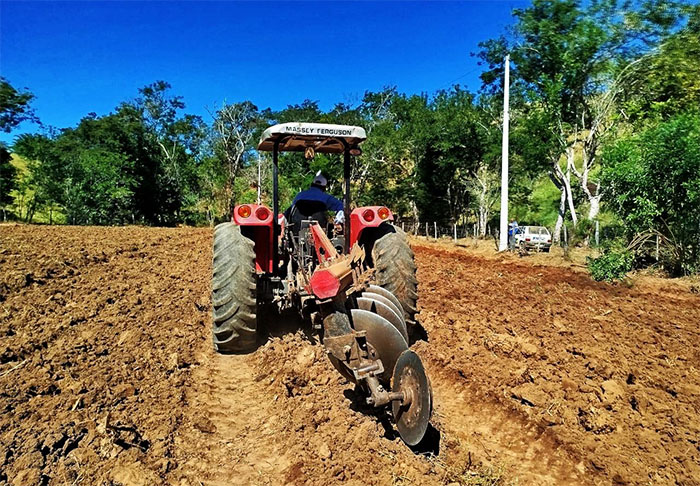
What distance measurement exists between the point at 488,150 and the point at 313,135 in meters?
24.5

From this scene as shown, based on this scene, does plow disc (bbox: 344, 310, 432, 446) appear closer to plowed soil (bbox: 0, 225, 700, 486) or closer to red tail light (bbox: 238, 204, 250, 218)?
plowed soil (bbox: 0, 225, 700, 486)

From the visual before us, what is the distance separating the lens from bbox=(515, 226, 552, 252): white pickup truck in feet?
65.6

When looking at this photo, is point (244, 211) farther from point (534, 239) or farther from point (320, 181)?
point (534, 239)

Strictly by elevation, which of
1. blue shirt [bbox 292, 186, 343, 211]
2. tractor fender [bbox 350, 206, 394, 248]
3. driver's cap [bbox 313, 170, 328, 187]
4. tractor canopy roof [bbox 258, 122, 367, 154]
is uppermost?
tractor canopy roof [bbox 258, 122, 367, 154]

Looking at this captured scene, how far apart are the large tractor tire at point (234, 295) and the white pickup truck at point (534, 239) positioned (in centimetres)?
1656

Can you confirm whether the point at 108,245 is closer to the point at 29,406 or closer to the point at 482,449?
the point at 29,406

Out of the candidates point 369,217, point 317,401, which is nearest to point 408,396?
point 317,401

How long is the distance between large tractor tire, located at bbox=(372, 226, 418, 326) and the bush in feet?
22.8

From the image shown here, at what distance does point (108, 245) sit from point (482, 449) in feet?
37.9

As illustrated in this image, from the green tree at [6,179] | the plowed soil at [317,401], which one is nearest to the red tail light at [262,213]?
the plowed soil at [317,401]

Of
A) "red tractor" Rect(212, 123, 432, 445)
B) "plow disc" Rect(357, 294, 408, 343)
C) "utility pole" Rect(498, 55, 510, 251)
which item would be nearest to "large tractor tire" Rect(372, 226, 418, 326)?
"red tractor" Rect(212, 123, 432, 445)

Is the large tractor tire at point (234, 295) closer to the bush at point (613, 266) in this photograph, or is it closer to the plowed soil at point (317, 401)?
the plowed soil at point (317, 401)

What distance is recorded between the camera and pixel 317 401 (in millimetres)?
3947

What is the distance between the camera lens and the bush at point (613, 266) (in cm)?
1017
